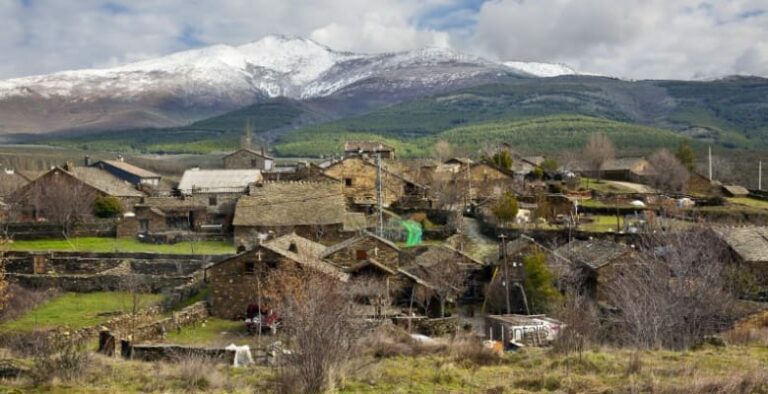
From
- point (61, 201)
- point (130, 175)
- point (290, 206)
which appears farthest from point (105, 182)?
point (290, 206)

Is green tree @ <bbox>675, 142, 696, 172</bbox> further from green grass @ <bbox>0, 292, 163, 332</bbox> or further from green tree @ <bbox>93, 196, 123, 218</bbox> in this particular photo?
green grass @ <bbox>0, 292, 163, 332</bbox>

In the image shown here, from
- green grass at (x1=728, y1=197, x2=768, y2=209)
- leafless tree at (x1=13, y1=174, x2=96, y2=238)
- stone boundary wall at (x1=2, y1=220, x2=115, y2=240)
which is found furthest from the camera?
green grass at (x1=728, y1=197, x2=768, y2=209)

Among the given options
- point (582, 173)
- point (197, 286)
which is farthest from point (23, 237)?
point (582, 173)

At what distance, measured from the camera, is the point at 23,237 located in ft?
159

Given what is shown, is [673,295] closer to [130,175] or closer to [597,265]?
[597,265]

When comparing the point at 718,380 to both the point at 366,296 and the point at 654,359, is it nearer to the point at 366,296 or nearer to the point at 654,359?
the point at 654,359

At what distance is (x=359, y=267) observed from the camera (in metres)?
29.5

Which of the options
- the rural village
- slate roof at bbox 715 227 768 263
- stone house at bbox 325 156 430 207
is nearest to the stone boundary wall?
the rural village

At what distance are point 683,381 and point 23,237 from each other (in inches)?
1754

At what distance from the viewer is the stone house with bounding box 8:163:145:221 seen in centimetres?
5356

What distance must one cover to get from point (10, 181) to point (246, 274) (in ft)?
172

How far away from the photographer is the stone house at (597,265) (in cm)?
3148

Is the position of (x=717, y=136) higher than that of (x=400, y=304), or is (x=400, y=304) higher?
(x=717, y=136)

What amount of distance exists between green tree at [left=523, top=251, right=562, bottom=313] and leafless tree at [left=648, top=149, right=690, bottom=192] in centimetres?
3851
